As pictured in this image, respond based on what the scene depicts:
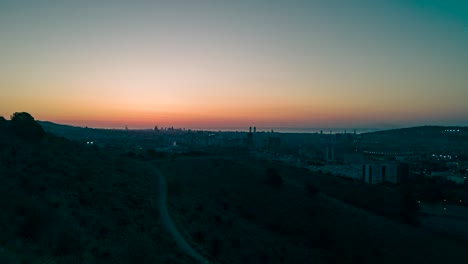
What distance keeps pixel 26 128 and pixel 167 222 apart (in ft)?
90.8

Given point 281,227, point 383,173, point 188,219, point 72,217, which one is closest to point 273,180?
point 281,227

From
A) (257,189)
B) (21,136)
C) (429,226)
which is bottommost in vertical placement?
(429,226)

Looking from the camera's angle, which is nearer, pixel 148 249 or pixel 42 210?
pixel 148 249

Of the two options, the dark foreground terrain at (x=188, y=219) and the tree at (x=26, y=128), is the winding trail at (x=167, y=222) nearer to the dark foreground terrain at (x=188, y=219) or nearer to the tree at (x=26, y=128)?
the dark foreground terrain at (x=188, y=219)

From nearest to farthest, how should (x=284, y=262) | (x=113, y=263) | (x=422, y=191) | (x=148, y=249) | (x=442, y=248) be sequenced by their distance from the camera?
(x=113, y=263)
(x=148, y=249)
(x=284, y=262)
(x=442, y=248)
(x=422, y=191)

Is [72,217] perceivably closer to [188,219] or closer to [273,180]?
[188,219]

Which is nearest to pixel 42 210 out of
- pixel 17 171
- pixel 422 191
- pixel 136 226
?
pixel 136 226

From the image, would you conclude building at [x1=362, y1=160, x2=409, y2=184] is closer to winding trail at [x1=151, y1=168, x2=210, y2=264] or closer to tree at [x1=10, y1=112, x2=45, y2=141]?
winding trail at [x1=151, y1=168, x2=210, y2=264]

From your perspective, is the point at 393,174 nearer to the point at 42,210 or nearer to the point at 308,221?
the point at 308,221

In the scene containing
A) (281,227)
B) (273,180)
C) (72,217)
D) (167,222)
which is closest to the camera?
(72,217)

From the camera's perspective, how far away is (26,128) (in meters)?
40.7

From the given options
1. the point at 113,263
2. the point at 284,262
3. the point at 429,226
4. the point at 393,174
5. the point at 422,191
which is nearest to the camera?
the point at 113,263

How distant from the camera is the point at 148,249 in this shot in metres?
14.0

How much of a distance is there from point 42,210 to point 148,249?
198 inches
